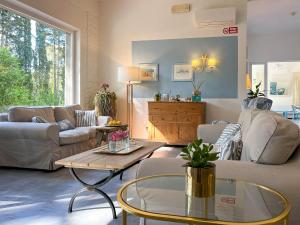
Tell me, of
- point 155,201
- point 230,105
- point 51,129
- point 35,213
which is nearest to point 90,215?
point 35,213

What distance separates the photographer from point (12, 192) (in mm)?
3068

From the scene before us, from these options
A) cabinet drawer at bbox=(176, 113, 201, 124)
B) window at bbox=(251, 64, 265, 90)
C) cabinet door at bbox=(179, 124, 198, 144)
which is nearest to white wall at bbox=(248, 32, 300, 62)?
window at bbox=(251, 64, 265, 90)

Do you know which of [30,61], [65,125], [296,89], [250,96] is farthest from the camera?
[296,89]

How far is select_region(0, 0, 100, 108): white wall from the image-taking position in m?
5.71

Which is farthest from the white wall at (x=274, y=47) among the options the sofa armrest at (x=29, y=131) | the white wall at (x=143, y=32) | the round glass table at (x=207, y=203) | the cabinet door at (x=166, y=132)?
the round glass table at (x=207, y=203)

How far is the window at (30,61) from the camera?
452 centimetres

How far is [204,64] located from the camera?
20.6 ft

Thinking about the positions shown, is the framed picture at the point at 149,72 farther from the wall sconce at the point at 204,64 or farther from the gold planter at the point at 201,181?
the gold planter at the point at 201,181

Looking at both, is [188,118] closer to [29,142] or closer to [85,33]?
[85,33]

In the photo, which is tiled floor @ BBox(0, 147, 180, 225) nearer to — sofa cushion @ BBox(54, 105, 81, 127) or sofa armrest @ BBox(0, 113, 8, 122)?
sofa armrest @ BBox(0, 113, 8, 122)

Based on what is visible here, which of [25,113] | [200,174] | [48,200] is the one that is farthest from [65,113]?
[200,174]

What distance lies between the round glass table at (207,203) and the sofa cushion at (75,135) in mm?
2741

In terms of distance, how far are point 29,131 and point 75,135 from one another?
2.22ft

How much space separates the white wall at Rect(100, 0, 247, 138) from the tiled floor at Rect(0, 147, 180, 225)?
2996mm
